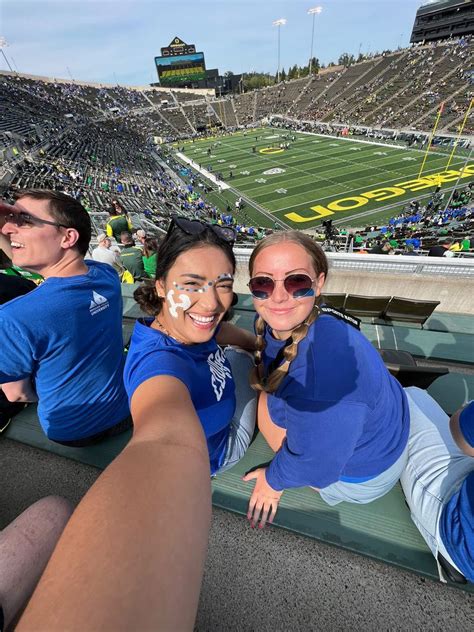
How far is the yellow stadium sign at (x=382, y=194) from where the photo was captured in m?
25.5

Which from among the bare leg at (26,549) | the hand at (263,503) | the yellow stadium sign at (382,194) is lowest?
the yellow stadium sign at (382,194)

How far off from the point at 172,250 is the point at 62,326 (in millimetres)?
843

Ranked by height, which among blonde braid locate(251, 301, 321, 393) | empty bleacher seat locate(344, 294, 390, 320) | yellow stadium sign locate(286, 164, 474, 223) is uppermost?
blonde braid locate(251, 301, 321, 393)

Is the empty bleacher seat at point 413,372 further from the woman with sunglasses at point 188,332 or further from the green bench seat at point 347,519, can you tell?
the woman with sunglasses at point 188,332

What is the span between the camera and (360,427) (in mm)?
1277

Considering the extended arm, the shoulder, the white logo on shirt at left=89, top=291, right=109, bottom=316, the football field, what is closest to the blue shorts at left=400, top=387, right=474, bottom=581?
the extended arm

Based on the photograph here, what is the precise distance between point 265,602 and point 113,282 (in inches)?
89.0

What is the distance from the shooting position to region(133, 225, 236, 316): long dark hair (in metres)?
1.67

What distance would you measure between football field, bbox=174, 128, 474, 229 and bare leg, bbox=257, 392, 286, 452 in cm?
2368

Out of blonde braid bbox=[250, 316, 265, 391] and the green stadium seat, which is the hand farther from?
the green stadium seat

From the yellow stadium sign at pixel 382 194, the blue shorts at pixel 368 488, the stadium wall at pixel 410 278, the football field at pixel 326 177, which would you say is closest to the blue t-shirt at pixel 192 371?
the blue shorts at pixel 368 488

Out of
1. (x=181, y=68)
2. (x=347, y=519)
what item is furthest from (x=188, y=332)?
(x=181, y=68)

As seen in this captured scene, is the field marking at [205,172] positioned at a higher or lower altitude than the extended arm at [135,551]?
lower

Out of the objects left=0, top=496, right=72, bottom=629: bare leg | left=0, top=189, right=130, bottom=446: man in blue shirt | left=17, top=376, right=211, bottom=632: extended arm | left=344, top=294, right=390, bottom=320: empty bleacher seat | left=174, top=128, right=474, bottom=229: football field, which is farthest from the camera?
left=174, top=128, right=474, bottom=229: football field
